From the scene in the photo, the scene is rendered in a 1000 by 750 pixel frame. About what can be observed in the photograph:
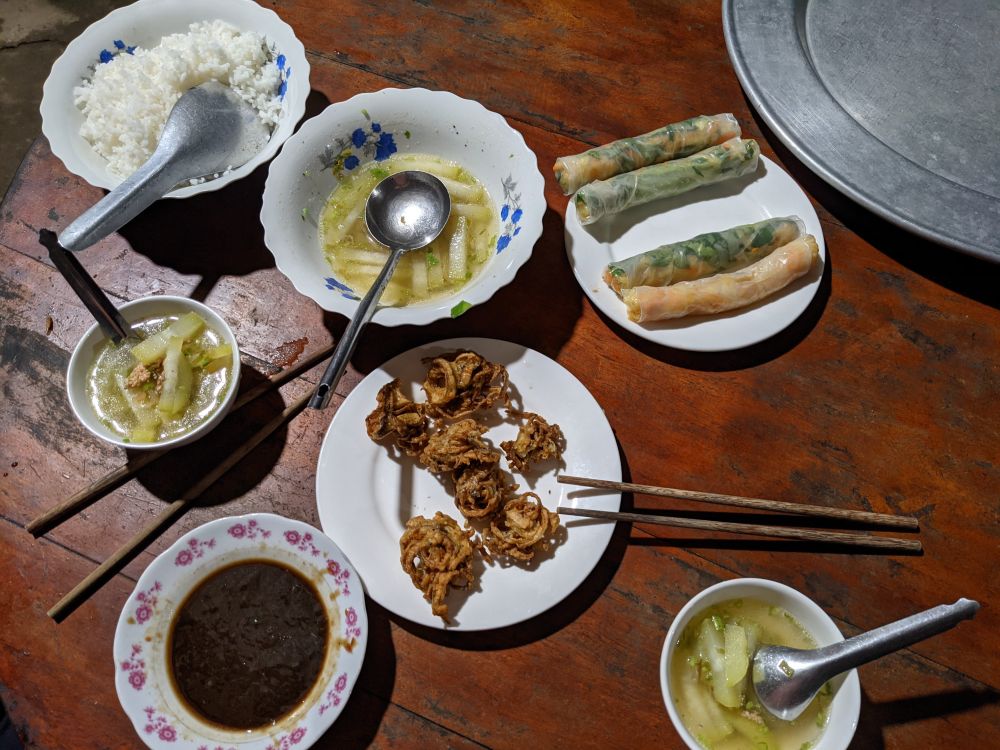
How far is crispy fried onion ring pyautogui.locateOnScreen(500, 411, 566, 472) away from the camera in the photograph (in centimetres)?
180

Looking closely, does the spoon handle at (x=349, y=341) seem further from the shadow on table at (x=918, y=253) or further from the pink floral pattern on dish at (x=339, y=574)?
the shadow on table at (x=918, y=253)

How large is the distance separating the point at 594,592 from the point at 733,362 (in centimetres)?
78

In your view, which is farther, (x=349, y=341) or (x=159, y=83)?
(x=159, y=83)

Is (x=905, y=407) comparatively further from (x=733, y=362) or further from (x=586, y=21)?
(x=586, y=21)

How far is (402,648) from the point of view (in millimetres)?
1776

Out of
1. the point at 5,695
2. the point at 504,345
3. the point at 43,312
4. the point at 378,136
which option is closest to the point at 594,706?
the point at 504,345

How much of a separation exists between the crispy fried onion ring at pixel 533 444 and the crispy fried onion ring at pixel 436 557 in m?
0.23

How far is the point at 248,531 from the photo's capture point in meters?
1.73

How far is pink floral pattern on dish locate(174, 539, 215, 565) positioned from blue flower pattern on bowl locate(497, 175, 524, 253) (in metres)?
1.07

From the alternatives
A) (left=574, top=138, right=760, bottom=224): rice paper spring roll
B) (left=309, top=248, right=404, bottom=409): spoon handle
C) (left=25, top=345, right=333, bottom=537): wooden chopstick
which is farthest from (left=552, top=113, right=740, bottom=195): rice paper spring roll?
(left=25, top=345, right=333, bottom=537): wooden chopstick

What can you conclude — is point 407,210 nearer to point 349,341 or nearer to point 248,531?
point 349,341

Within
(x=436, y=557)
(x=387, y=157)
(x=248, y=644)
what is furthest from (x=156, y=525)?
(x=387, y=157)

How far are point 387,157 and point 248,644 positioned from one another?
4.64 feet

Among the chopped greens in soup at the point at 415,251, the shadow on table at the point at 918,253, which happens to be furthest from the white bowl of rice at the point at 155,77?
the shadow on table at the point at 918,253
